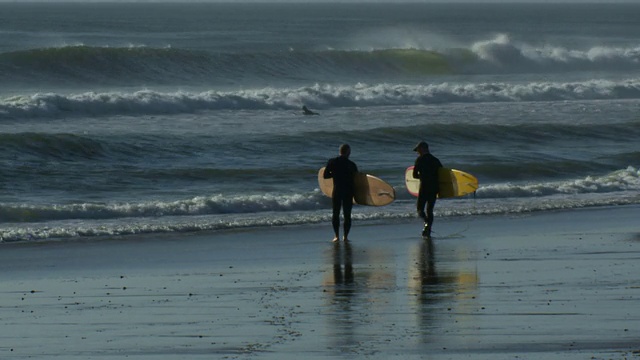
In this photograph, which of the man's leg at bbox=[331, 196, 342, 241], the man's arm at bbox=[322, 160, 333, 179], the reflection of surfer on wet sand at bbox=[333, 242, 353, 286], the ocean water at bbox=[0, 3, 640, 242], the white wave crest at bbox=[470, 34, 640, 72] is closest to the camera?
the reflection of surfer on wet sand at bbox=[333, 242, 353, 286]

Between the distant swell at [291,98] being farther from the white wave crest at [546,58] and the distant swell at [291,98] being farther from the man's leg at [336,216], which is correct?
the man's leg at [336,216]

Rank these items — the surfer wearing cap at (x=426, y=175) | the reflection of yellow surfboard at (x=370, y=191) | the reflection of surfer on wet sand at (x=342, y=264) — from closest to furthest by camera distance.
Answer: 1. the reflection of surfer on wet sand at (x=342, y=264)
2. the surfer wearing cap at (x=426, y=175)
3. the reflection of yellow surfboard at (x=370, y=191)

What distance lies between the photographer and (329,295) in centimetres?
1154

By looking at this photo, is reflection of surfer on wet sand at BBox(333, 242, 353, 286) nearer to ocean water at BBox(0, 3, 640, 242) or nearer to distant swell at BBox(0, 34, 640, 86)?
ocean water at BBox(0, 3, 640, 242)

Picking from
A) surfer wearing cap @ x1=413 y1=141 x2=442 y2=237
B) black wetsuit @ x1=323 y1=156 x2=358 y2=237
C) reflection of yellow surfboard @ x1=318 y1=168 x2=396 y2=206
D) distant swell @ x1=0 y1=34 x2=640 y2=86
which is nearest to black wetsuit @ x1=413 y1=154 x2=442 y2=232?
surfer wearing cap @ x1=413 y1=141 x2=442 y2=237

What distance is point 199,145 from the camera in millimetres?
26609

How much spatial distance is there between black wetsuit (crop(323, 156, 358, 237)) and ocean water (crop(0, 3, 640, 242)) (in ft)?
5.63

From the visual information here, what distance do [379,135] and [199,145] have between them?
178 inches

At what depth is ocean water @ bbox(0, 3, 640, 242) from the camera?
19.0m

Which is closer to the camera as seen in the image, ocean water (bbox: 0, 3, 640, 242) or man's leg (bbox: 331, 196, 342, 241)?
man's leg (bbox: 331, 196, 342, 241)

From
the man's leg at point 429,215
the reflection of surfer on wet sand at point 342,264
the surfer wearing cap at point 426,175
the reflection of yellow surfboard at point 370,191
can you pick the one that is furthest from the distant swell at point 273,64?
the reflection of surfer on wet sand at point 342,264

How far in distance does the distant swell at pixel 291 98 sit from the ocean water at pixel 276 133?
62 mm

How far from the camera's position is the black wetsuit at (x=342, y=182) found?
16047mm

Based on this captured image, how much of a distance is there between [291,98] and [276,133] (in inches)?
328
